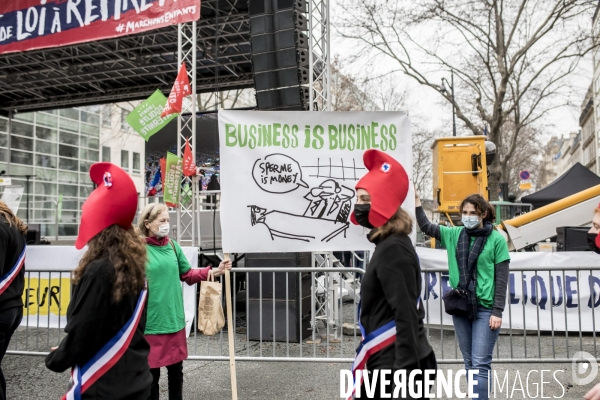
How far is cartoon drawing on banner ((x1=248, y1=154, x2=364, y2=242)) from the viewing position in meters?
4.99

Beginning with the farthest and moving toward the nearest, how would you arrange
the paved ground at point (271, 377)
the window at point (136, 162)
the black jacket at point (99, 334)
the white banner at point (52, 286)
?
1. the window at point (136, 162)
2. the white banner at point (52, 286)
3. the paved ground at point (271, 377)
4. the black jacket at point (99, 334)

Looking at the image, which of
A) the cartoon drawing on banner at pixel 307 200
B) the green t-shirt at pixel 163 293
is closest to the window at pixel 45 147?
the cartoon drawing on banner at pixel 307 200

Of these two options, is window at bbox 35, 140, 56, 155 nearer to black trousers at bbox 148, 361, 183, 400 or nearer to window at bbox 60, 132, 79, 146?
window at bbox 60, 132, 79, 146

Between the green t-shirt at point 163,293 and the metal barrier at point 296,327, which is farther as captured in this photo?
the metal barrier at point 296,327

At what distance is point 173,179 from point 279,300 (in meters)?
3.62

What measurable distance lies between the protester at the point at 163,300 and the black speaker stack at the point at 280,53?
3596mm

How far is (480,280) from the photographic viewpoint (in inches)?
171

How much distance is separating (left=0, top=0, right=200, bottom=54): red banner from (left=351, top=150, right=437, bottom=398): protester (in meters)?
6.95

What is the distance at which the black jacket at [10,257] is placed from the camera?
4074mm

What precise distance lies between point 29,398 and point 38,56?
13.1 m

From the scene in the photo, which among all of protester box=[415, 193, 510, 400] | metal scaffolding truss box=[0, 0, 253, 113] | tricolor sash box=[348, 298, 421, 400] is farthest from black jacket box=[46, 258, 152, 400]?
metal scaffolding truss box=[0, 0, 253, 113]

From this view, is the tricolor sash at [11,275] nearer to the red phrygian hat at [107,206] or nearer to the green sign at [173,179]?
the red phrygian hat at [107,206]

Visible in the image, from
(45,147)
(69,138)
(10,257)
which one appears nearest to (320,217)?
(10,257)

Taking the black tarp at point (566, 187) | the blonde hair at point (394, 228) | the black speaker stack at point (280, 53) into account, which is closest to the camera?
the blonde hair at point (394, 228)
